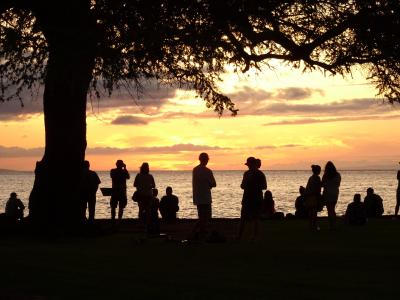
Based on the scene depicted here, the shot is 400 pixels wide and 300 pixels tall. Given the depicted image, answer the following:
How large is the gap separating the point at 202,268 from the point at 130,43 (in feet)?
17.4

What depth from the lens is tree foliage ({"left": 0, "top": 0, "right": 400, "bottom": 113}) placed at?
16.4 m

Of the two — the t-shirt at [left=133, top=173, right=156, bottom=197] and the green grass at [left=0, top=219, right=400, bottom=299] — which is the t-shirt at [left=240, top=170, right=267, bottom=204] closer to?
the green grass at [left=0, top=219, right=400, bottom=299]

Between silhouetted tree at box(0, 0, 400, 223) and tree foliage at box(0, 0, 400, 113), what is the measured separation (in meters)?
0.02

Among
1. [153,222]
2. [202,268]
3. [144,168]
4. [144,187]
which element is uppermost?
[144,168]

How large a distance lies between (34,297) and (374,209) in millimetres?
19825

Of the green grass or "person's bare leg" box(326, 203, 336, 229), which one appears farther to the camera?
"person's bare leg" box(326, 203, 336, 229)

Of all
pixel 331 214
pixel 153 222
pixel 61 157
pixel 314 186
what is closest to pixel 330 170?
pixel 314 186

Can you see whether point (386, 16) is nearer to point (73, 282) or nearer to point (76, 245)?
point (76, 245)

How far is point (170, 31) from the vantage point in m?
16.1

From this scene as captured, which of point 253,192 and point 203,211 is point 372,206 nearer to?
point 253,192

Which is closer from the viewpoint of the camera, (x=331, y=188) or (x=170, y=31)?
(x=170, y=31)

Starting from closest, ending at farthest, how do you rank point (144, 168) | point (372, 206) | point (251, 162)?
point (251, 162)
point (144, 168)
point (372, 206)

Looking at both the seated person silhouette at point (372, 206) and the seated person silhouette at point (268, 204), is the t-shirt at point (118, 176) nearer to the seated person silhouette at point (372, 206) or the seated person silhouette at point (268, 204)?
the seated person silhouette at point (268, 204)

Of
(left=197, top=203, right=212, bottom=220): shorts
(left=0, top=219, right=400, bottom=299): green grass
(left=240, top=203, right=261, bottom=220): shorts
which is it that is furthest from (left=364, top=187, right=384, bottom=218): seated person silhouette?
(left=197, top=203, right=212, bottom=220): shorts
